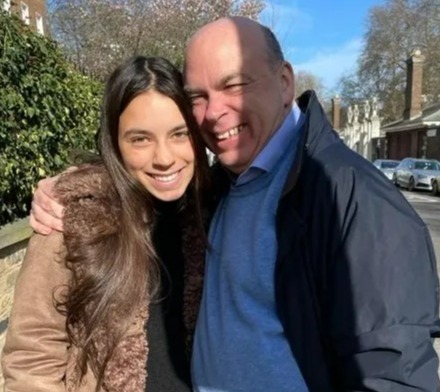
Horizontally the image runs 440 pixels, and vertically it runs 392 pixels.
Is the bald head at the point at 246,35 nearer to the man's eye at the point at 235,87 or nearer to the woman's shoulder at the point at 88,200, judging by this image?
the man's eye at the point at 235,87

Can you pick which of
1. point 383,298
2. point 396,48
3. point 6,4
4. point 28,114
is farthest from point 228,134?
point 396,48

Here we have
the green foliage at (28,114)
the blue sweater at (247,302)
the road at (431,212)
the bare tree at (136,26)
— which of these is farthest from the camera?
the bare tree at (136,26)

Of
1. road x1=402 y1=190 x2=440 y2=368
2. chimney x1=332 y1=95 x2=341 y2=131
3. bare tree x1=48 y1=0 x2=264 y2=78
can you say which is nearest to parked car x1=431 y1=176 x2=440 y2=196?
road x1=402 y1=190 x2=440 y2=368

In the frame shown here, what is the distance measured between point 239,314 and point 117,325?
442 millimetres

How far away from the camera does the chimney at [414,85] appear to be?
4000cm

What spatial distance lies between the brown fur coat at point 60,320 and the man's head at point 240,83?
48cm

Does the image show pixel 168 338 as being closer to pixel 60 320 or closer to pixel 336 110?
pixel 60 320

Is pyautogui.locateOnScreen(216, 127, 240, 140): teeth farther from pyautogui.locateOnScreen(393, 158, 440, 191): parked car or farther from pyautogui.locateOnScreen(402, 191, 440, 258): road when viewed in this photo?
pyautogui.locateOnScreen(393, 158, 440, 191): parked car

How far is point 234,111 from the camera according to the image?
1819 millimetres

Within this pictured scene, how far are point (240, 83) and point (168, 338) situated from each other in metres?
0.92

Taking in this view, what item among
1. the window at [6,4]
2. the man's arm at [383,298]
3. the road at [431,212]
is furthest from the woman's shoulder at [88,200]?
the road at [431,212]

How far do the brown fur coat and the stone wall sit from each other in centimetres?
256

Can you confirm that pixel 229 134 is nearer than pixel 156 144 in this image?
Yes

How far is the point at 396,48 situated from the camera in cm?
5750
